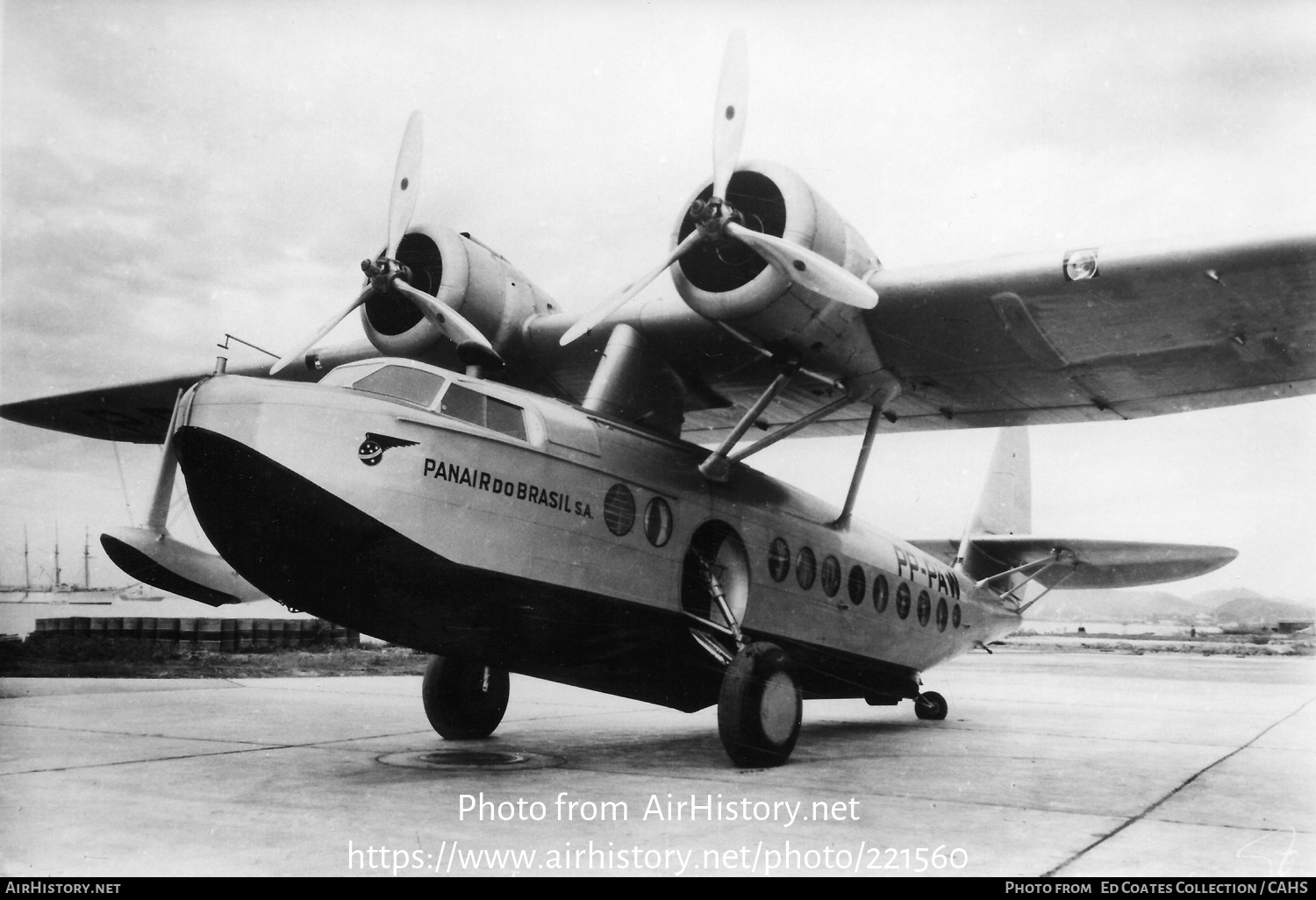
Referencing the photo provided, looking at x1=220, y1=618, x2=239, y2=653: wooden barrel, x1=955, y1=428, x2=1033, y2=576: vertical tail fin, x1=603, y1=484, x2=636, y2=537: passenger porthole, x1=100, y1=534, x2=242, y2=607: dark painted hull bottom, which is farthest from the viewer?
x1=220, y1=618, x2=239, y2=653: wooden barrel

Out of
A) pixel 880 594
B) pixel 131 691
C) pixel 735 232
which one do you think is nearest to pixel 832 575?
pixel 880 594

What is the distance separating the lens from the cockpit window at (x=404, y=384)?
21.1ft

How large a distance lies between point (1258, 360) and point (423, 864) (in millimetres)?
7922

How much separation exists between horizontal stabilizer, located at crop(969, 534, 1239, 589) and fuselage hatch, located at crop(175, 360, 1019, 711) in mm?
4676

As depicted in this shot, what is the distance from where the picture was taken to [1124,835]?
4.92m

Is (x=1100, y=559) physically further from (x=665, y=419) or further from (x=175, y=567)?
(x=175, y=567)

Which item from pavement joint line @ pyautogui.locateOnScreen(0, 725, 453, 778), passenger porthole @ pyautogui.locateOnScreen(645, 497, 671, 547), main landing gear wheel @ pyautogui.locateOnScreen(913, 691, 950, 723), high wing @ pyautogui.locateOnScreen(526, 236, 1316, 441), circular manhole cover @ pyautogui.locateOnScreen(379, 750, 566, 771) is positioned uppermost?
high wing @ pyautogui.locateOnScreen(526, 236, 1316, 441)

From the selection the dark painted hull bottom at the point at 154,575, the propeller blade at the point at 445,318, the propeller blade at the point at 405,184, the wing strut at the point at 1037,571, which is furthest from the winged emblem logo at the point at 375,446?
the wing strut at the point at 1037,571

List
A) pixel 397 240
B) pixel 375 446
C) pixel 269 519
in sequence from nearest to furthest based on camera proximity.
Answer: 1. pixel 269 519
2. pixel 375 446
3. pixel 397 240

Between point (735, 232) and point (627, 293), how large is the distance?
1.08 metres

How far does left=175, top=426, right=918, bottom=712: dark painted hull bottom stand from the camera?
18.2 ft

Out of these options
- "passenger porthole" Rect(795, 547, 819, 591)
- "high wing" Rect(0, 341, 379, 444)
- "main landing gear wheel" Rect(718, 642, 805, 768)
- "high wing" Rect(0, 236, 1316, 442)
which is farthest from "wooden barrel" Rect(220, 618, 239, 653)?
"main landing gear wheel" Rect(718, 642, 805, 768)

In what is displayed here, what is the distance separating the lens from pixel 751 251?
757 cm

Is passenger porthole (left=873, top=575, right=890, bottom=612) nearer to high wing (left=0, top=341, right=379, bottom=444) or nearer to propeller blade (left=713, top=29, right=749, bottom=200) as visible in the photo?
propeller blade (left=713, top=29, right=749, bottom=200)
